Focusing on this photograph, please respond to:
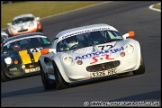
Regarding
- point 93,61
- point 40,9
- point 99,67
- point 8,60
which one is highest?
point 93,61

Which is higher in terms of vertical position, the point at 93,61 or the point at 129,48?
the point at 129,48

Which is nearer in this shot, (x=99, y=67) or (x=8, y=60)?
(x=99, y=67)

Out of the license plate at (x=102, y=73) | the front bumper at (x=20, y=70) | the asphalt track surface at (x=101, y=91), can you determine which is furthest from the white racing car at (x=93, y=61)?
the front bumper at (x=20, y=70)

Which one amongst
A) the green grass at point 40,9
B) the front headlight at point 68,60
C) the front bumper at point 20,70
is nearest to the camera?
the front headlight at point 68,60

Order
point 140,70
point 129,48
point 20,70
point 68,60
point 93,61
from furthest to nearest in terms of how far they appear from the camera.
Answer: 1. point 20,70
2. point 140,70
3. point 129,48
4. point 68,60
5. point 93,61

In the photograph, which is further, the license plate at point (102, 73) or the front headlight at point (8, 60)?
the front headlight at point (8, 60)

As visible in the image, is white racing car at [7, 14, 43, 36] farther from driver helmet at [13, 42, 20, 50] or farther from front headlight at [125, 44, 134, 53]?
front headlight at [125, 44, 134, 53]

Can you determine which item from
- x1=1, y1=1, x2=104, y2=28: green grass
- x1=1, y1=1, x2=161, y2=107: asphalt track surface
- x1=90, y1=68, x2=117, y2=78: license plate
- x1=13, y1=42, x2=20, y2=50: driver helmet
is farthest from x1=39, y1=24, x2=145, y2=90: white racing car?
x1=1, y1=1, x2=104, y2=28: green grass

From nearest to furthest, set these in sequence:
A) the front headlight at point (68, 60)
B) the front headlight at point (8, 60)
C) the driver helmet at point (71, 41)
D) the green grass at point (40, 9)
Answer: the front headlight at point (68, 60), the driver helmet at point (71, 41), the front headlight at point (8, 60), the green grass at point (40, 9)

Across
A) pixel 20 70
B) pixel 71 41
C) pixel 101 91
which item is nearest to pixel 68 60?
pixel 71 41

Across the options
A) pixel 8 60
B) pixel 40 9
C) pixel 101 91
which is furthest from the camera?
pixel 40 9

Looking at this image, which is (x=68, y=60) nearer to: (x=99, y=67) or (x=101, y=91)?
(x=99, y=67)

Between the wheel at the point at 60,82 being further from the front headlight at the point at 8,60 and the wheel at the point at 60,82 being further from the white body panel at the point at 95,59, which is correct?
the front headlight at the point at 8,60

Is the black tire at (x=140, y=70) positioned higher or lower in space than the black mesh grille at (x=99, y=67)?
→ lower
